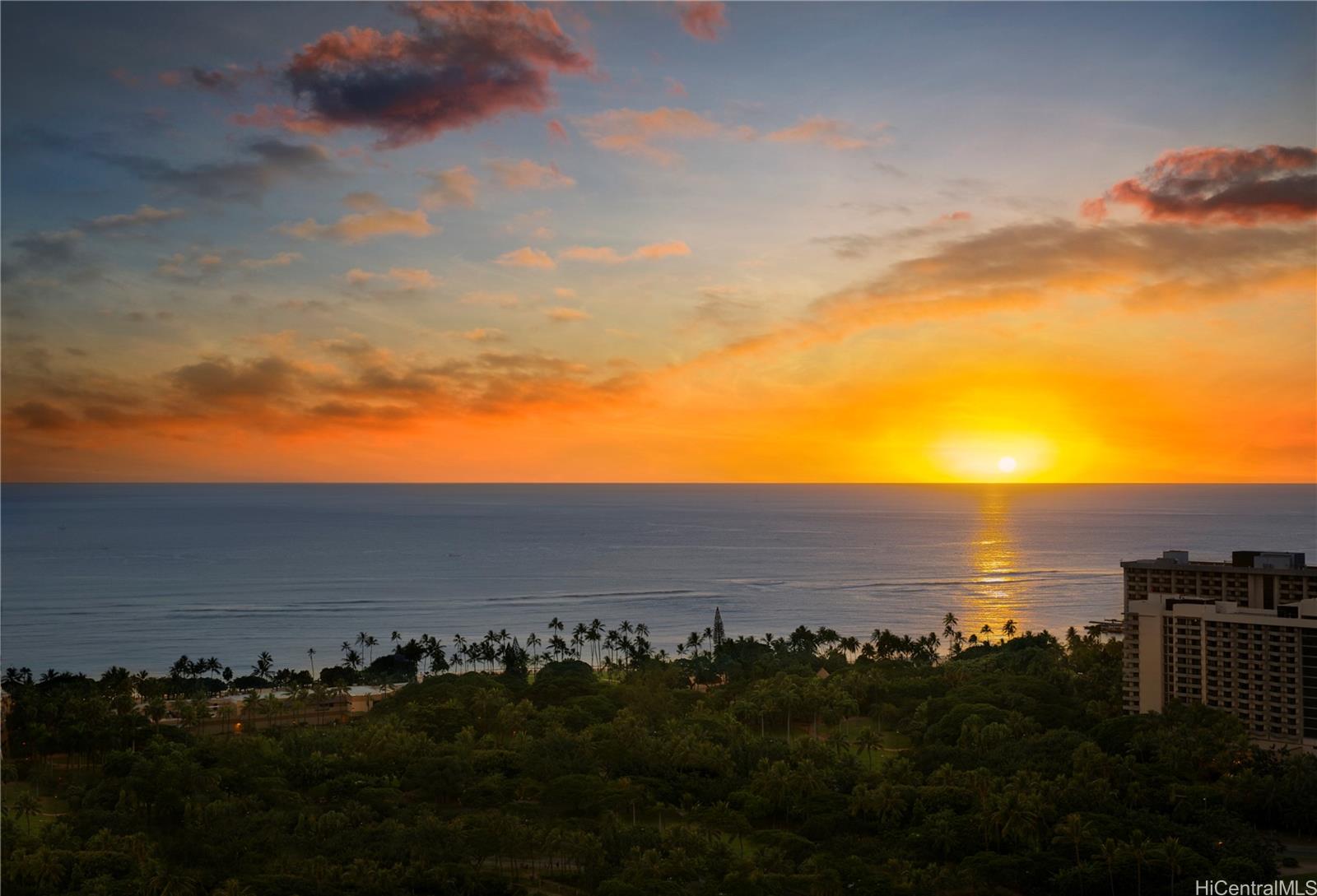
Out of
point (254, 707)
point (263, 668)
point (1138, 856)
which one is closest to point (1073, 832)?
point (1138, 856)

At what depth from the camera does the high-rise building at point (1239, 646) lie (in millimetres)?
55094

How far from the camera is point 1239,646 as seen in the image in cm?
5691

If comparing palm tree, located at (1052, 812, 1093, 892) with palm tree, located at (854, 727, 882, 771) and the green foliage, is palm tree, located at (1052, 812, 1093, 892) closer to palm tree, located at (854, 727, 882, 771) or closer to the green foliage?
the green foliage

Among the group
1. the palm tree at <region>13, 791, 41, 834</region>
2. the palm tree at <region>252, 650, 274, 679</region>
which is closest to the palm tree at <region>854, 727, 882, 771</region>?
the palm tree at <region>13, 791, 41, 834</region>

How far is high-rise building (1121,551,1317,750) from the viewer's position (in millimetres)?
55094

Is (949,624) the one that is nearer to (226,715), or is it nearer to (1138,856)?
(226,715)

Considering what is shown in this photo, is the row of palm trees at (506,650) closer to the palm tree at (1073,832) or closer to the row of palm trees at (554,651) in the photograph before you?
the row of palm trees at (554,651)

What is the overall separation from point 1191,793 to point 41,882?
4577 centimetres

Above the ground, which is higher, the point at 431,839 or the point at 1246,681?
the point at 1246,681

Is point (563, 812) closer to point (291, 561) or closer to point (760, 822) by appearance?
point (760, 822)

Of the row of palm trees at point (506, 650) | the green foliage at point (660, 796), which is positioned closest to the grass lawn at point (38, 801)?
the green foliage at point (660, 796)

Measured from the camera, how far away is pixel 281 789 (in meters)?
47.3

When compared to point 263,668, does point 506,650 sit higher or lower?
higher

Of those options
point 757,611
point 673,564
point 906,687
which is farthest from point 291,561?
point 906,687
